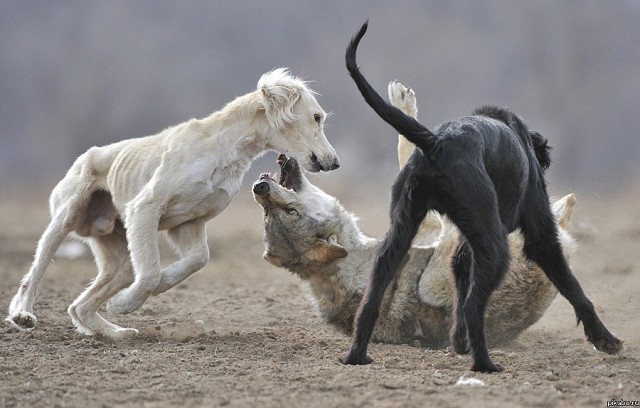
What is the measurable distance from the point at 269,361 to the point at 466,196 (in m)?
1.57

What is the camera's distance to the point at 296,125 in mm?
6398

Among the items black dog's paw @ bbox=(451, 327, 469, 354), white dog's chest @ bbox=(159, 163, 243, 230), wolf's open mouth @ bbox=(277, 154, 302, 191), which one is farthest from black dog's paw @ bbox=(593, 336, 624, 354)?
white dog's chest @ bbox=(159, 163, 243, 230)

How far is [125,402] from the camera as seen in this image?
4.00 metres

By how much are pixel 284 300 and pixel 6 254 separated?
6513 millimetres

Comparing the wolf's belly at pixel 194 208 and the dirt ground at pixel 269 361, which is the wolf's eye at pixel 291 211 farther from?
the dirt ground at pixel 269 361

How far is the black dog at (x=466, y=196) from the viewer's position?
4609 mm

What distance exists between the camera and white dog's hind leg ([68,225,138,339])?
6.43 meters

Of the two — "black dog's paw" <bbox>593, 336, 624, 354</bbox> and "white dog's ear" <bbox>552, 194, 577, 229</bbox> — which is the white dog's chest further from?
"black dog's paw" <bbox>593, 336, 624, 354</bbox>

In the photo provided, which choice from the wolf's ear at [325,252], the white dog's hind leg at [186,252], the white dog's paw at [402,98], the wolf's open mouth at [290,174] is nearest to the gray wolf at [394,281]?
the wolf's ear at [325,252]

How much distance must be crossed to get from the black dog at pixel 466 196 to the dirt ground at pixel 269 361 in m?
0.40

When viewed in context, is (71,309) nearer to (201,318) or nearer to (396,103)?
(201,318)

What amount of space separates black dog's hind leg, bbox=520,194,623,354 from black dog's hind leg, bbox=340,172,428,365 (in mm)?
843

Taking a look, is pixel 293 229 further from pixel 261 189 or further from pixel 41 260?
pixel 41 260

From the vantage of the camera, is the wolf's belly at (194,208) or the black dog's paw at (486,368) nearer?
the black dog's paw at (486,368)
